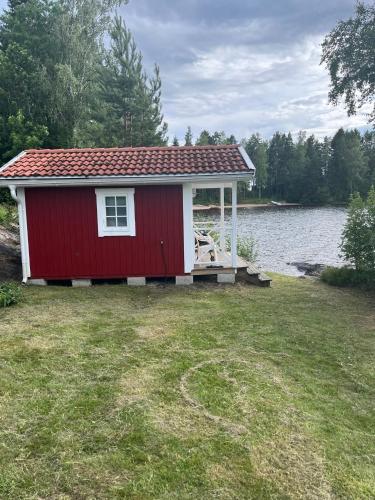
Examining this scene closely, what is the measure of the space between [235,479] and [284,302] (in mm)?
5704

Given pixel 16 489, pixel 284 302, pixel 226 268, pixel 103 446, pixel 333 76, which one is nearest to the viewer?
pixel 16 489

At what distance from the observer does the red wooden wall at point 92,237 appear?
8.90 metres

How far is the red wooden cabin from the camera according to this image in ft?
28.8

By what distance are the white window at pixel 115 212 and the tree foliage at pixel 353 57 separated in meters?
10.4

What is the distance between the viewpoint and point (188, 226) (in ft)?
29.8

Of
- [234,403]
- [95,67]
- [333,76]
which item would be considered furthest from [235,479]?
[95,67]

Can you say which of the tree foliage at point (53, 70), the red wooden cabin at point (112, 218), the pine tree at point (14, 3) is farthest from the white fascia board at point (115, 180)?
the pine tree at point (14, 3)

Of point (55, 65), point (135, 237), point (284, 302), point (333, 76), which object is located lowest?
point (284, 302)

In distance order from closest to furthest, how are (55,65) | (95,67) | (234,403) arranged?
(234,403) < (55,65) < (95,67)

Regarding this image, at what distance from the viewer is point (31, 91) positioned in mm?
19781

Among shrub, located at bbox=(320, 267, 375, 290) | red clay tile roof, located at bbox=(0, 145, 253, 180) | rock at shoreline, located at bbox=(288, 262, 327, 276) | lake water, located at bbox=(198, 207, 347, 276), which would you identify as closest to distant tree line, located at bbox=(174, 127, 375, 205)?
lake water, located at bbox=(198, 207, 347, 276)

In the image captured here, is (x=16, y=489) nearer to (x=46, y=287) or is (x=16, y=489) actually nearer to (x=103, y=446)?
(x=103, y=446)

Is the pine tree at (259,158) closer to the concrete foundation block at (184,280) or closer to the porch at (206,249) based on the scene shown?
the porch at (206,249)

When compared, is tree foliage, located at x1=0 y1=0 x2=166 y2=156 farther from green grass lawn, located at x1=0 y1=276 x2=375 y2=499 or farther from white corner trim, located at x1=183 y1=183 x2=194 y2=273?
green grass lawn, located at x1=0 y1=276 x2=375 y2=499
